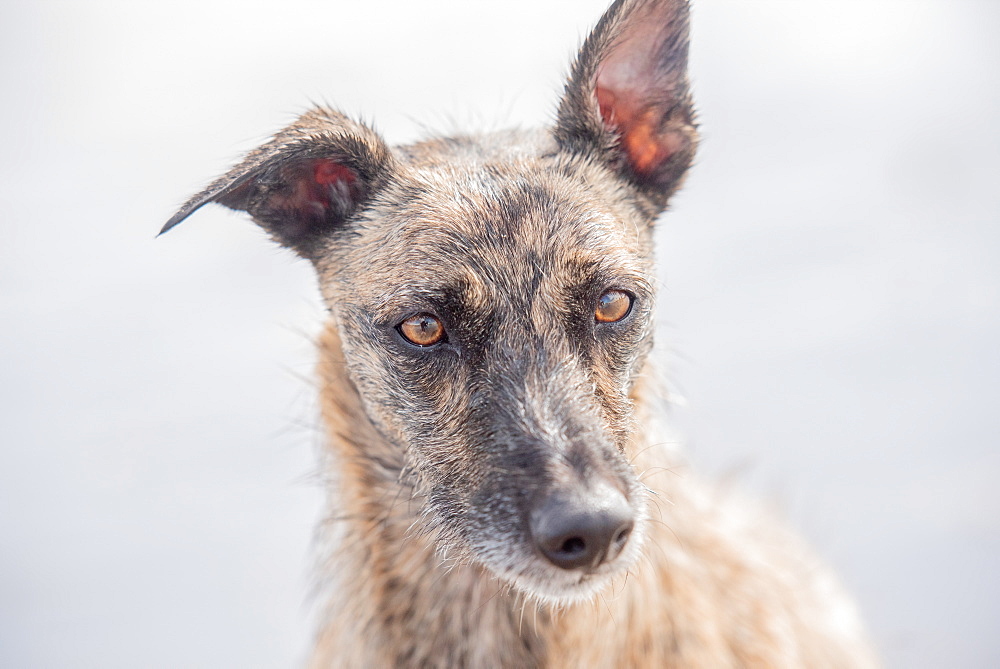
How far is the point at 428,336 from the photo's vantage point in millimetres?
2479

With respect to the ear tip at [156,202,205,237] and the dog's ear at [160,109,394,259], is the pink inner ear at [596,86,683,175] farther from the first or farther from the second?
the ear tip at [156,202,205,237]

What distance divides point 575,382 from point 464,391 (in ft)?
1.03

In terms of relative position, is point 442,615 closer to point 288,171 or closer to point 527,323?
point 527,323

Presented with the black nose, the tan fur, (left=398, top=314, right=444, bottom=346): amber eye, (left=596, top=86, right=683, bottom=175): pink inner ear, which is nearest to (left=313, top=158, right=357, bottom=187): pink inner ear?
the tan fur

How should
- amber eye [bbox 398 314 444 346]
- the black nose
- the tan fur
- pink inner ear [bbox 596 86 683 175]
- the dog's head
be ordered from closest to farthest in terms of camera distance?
the black nose → the dog's head → amber eye [bbox 398 314 444 346] → the tan fur → pink inner ear [bbox 596 86 683 175]

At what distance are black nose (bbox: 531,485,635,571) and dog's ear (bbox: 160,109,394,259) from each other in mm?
1246

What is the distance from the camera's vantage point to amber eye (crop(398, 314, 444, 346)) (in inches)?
97.0

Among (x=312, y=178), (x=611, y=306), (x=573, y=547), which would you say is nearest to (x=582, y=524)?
(x=573, y=547)

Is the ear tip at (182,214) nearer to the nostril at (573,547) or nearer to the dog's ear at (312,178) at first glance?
the dog's ear at (312,178)

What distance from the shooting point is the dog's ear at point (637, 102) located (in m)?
2.69

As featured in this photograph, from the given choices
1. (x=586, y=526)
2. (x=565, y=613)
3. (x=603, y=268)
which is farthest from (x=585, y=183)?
(x=565, y=613)

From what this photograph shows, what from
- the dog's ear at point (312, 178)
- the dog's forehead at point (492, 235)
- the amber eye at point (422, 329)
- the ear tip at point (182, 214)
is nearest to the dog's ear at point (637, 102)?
the dog's forehead at point (492, 235)

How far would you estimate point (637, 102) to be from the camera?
287 cm

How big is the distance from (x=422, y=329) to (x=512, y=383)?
309 millimetres
